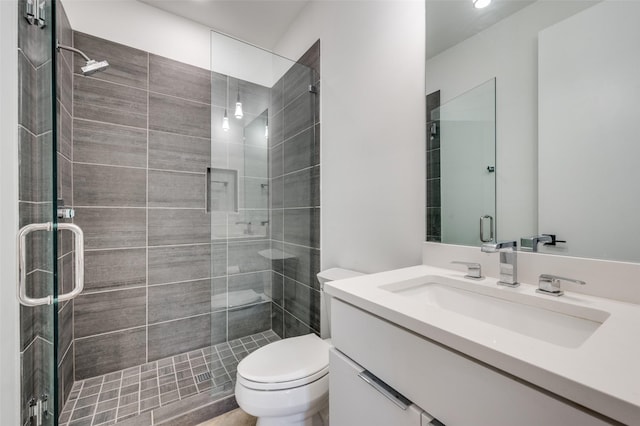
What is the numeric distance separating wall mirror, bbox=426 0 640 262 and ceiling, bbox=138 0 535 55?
0.5 inches

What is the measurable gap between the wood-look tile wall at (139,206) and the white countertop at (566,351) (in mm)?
1835

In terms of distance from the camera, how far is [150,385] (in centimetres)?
169

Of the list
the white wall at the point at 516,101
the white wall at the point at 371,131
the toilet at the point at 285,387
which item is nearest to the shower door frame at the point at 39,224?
the toilet at the point at 285,387

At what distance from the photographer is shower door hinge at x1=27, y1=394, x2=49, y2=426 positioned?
2.80 feet

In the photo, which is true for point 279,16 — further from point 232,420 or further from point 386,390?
point 232,420

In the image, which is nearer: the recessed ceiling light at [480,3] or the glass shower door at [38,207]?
the glass shower door at [38,207]

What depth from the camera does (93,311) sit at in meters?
1.78

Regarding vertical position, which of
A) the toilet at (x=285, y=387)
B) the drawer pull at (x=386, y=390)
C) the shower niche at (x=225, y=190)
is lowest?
the toilet at (x=285, y=387)

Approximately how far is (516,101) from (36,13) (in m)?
1.67

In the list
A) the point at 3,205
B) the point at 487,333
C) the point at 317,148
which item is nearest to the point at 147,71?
the point at 317,148

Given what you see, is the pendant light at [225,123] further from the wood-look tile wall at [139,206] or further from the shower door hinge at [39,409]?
the shower door hinge at [39,409]

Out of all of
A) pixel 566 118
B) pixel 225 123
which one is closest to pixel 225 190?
pixel 225 123

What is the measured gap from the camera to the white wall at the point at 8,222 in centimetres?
78

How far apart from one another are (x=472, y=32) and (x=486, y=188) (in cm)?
64
